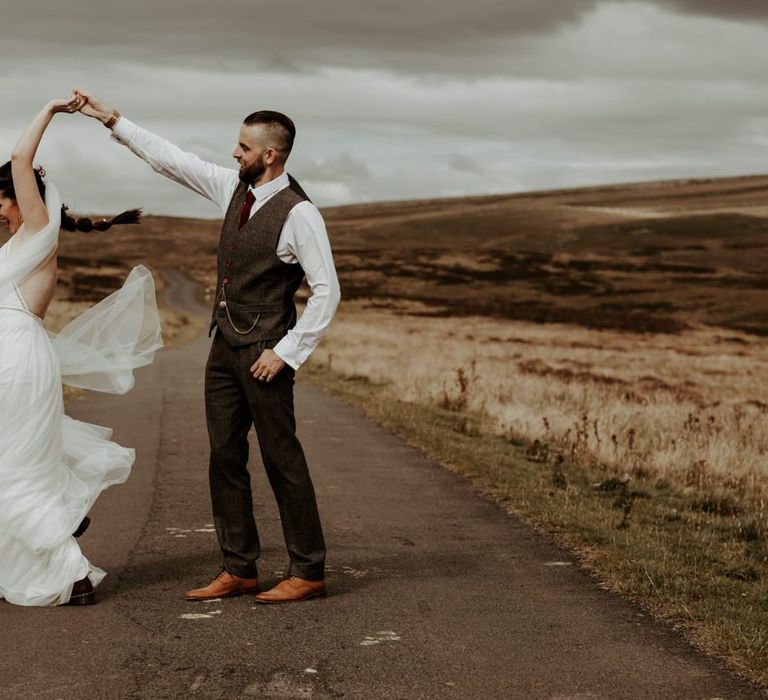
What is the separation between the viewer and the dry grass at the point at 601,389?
12141mm

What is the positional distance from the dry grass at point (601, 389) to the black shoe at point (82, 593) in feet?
21.7

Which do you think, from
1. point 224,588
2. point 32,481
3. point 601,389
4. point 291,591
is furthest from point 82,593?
point 601,389

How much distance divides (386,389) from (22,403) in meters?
14.2

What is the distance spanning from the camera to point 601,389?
21969 mm

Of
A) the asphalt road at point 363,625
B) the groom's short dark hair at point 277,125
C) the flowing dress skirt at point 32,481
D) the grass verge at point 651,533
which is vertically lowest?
the grass verge at point 651,533

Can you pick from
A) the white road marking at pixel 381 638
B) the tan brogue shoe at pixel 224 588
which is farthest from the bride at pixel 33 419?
the white road marking at pixel 381 638

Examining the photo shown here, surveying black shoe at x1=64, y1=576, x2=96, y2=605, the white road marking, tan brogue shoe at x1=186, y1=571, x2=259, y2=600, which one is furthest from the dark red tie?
the white road marking

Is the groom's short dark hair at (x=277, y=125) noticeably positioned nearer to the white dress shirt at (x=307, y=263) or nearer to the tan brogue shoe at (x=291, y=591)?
the white dress shirt at (x=307, y=263)

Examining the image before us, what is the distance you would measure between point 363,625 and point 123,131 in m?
2.90

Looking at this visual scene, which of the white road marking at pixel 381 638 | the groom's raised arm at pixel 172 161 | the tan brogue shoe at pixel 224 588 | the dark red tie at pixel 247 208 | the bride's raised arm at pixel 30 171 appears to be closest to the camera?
the white road marking at pixel 381 638

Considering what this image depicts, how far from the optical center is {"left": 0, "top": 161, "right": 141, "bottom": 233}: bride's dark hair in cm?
536

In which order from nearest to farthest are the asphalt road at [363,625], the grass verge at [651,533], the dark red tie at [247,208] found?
the asphalt road at [363,625], the grass verge at [651,533], the dark red tie at [247,208]

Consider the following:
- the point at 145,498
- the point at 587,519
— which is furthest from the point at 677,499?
the point at 145,498

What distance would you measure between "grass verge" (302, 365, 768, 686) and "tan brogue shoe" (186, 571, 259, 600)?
2.04 meters
